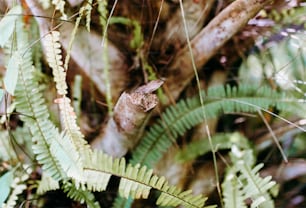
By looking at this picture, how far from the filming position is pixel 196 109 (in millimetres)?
979

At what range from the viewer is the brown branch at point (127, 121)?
2.37 feet

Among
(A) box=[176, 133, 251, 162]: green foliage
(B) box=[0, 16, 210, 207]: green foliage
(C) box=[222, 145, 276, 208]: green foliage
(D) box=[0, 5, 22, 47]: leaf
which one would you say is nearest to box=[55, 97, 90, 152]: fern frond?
(B) box=[0, 16, 210, 207]: green foliage

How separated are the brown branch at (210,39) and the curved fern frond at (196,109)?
0.23ft

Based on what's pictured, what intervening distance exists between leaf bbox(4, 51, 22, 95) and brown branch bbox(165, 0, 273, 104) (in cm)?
42

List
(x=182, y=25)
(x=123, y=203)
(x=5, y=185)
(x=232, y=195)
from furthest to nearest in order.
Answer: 1. (x=182, y=25)
2. (x=123, y=203)
3. (x=5, y=185)
4. (x=232, y=195)

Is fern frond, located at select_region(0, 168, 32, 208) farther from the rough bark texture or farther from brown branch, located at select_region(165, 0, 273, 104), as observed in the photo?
brown branch, located at select_region(165, 0, 273, 104)

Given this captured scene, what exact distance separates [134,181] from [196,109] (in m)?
0.29

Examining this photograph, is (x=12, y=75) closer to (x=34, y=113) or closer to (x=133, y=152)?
(x=34, y=113)

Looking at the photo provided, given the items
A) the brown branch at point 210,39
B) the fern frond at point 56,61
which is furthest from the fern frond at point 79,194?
the brown branch at point 210,39

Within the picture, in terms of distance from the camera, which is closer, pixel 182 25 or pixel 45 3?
pixel 45 3

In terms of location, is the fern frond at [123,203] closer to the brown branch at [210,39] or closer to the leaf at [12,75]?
the brown branch at [210,39]

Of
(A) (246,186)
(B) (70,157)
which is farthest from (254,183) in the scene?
(B) (70,157)

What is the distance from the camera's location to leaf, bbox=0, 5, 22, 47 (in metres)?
0.69

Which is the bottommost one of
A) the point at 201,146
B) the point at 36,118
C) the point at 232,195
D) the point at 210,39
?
the point at 232,195
